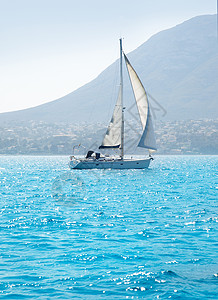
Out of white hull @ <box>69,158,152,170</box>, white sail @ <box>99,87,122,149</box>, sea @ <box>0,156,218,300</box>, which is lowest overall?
white hull @ <box>69,158,152,170</box>

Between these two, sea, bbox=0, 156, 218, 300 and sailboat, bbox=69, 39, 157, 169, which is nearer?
sea, bbox=0, 156, 218, 300

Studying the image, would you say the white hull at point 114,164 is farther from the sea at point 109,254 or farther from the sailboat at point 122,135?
the sea at point 109,254

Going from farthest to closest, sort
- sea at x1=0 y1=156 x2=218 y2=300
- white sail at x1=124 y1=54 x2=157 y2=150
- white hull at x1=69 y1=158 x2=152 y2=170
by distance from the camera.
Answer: white hull at x1=69 y1=158 x2=152 y2=170 → white sail at x1=124 y1=54 x2=157 y2=150 → sea at x1=0 y1=156 x2=218 y2=300

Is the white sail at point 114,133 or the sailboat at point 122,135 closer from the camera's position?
the sailboat at point 122,135

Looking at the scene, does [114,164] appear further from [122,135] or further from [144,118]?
[144,118]

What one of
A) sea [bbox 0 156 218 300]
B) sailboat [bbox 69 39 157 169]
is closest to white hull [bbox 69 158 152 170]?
sailboat [bbox 69 39 157 169]

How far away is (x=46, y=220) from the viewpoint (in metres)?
21.7

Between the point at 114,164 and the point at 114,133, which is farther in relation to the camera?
the point at 114,164

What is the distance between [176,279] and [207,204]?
17790 millimetres

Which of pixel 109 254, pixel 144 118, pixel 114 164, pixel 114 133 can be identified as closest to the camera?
pixel 109 254

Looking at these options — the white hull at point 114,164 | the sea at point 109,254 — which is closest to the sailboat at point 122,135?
the white hull at point 114,164

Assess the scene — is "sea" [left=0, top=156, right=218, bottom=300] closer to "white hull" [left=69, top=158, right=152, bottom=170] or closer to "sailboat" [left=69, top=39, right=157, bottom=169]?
"sailboat" [left=69, top=39, right=157, bottom=169]

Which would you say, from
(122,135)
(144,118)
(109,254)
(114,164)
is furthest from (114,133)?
(109,254)

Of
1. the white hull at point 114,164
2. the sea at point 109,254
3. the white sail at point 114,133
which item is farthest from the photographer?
the white sail at point 114,133
